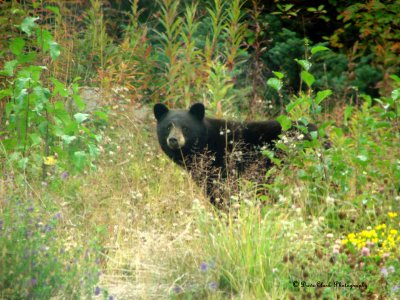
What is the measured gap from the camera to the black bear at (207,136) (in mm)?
7129

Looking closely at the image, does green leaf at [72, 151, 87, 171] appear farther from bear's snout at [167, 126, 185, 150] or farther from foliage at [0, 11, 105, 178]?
bear's snout at [167, 126, 185, 150]

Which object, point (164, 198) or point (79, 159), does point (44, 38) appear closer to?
point (79, 159)

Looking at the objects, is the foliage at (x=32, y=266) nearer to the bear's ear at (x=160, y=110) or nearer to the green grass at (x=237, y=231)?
the green grass at (x=237, y=231)

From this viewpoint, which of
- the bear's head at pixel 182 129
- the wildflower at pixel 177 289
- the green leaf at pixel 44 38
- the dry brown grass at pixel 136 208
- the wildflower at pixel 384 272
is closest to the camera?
the wildflower at pixel 384 272

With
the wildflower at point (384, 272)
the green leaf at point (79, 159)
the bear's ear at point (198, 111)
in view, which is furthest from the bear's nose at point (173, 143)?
the wildflower at point (384, 272)

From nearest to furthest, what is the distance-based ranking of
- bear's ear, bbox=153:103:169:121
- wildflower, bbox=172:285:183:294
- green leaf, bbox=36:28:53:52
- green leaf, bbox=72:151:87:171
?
wildflower, bbox=172:285:183:294 < green leaf, bbox=72:151:87:171 < green leaf, bbox=36:28:53:52 < bear's ear, bbox=153:103:169:121

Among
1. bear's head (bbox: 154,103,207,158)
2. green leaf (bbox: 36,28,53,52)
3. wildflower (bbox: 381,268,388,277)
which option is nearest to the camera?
wildflower (bbox: 381,268,388,277)

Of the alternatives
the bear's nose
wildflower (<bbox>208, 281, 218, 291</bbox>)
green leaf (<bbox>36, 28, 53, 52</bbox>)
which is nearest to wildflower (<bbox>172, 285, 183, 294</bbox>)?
wildflower (<bbox>208, 281, 218, 291</bbox>)

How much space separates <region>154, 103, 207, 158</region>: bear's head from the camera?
7.18 m

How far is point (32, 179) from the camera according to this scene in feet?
20.8

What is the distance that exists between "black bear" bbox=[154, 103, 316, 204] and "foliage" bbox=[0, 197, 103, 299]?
2.93m

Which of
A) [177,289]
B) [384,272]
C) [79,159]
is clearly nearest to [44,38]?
[79,159]

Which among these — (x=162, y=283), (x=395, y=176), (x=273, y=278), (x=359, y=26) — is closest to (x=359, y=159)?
(x=395, y=176)

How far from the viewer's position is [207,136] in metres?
7.38
